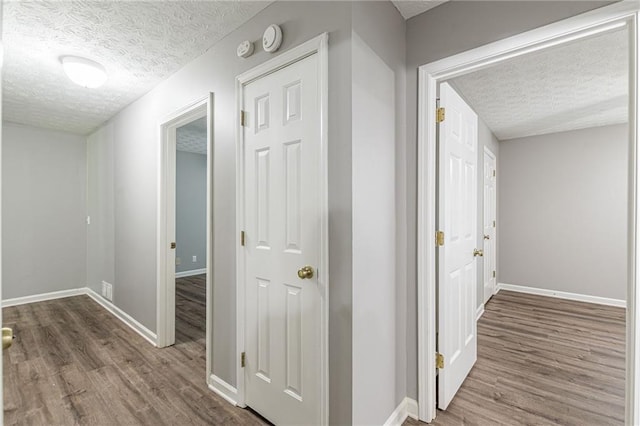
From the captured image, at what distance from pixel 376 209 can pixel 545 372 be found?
2.12m

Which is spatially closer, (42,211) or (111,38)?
(111,38)

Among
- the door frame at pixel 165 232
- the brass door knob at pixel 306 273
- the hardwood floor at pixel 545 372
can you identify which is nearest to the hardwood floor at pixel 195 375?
the hardwood floor at pixel 545 372

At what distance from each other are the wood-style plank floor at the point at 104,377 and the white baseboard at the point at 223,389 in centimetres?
4

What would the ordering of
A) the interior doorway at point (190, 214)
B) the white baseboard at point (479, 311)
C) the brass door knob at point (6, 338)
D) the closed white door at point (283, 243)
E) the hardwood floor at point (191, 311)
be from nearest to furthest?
the brass door knob at point (6, 338) < the closed white door at point (283, 243) < the hardwood floor at point (191, 311) < the white baseboard at point (479, 311) < the interior doorway at point (190, 214)

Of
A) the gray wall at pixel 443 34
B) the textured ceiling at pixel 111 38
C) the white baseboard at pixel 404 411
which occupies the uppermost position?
the textured ceiling at pixel 111 38

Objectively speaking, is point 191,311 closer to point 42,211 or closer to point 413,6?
point 42,211

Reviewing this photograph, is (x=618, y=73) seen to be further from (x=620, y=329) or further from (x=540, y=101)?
(x=620, y=329)

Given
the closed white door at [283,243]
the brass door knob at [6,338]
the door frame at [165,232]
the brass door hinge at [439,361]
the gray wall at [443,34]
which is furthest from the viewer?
the door frame at [165,232]

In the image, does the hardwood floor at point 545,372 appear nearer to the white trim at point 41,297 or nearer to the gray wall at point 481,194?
the gray wall at point 481,194

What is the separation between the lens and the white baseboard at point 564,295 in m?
4.14

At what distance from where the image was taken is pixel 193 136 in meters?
4.79

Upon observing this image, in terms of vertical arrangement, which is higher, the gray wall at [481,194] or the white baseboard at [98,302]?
the gray wall at [481,194]

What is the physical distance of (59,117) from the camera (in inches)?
151

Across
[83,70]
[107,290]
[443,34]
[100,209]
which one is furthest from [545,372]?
[100,209]
